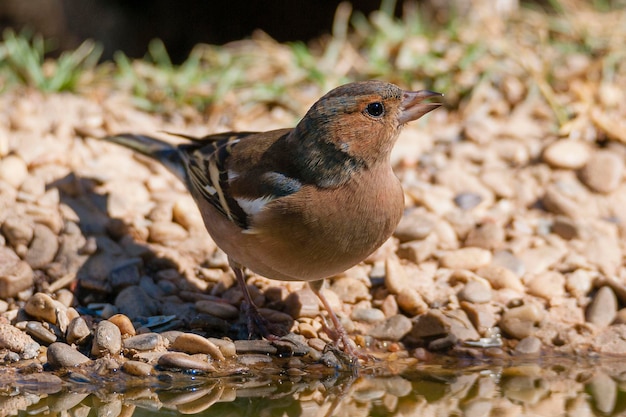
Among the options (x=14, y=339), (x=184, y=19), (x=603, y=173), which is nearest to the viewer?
(x=14, y=339)

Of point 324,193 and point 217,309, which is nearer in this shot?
point 324,193

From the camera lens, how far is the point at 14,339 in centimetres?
401

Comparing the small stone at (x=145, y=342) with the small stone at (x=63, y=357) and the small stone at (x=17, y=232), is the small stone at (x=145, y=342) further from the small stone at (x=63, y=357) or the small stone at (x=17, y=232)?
the small stone at (x=17, y=232)

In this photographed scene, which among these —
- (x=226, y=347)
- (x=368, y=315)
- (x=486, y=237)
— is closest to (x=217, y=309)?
(x=226, y=347)

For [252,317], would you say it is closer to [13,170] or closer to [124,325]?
[124,325]

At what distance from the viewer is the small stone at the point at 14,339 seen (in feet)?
13.1

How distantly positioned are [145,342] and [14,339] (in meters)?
0.61

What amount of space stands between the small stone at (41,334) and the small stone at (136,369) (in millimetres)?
461

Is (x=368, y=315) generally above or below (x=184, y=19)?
below

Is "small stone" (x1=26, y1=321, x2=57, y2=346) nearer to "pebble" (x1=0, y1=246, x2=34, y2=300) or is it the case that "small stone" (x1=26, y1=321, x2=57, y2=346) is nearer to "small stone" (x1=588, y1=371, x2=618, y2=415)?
"pebble" (x1=0, y1=246, x2=34, y2=300)

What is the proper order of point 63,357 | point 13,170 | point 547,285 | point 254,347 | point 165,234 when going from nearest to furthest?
1. point 63,357
2. point 254,347
3. point 547,285
4. point 165,234
5. point 13,170

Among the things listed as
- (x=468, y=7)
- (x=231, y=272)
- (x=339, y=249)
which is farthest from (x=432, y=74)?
(x=339, y=249)

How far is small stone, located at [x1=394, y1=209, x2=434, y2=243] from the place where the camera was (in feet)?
16.9

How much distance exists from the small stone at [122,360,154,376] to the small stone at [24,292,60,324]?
0.56 m
